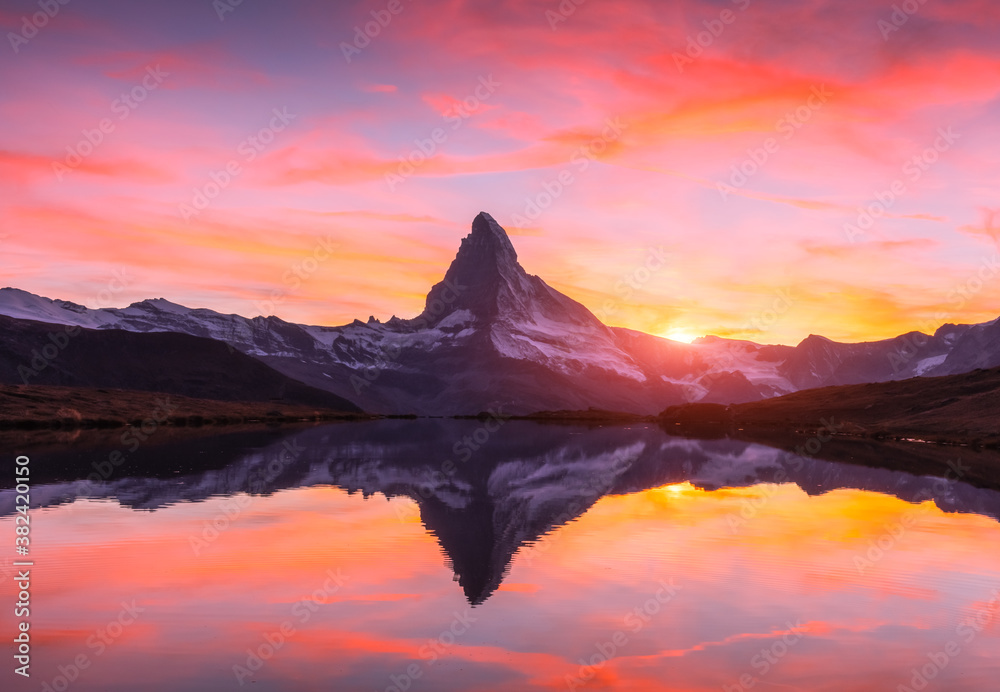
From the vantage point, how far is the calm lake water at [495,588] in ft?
62.5

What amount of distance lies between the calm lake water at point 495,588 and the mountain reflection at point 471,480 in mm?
446

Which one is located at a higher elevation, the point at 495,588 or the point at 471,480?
the point at 471,480

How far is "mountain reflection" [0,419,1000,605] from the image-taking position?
40750mm

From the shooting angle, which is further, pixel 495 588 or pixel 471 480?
pixel 471 480

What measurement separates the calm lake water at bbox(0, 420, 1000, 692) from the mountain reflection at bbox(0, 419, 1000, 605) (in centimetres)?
45

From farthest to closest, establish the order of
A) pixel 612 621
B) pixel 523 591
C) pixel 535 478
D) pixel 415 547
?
pixel 535 478, pixel 415 547, pixel 523 591, pixel 612 621

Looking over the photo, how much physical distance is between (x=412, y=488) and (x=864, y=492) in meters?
31.2

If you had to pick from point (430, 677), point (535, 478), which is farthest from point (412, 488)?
point (430, 677)

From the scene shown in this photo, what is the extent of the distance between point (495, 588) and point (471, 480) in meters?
37.6

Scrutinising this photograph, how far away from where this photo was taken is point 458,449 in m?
111

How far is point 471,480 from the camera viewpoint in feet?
212

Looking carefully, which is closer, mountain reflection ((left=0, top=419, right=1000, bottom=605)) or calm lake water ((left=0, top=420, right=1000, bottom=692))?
calm lake water ((left=0, top=420, right=1000, bottom=692))

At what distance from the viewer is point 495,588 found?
27.3 meters

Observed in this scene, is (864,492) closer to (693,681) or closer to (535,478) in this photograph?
(535,478)
